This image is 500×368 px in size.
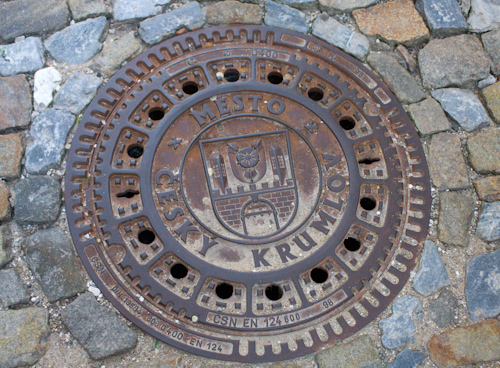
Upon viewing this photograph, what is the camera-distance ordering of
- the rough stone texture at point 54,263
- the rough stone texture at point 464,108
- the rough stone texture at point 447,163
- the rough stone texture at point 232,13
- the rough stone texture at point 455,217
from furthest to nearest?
1. the rough stone texture at point 232,13
2. the rough stone texture at point 464,108
3. the rough stone texture at point 447,163
4. the rough stone texture at point 455,217
5. the rough stone texture at point 54,263

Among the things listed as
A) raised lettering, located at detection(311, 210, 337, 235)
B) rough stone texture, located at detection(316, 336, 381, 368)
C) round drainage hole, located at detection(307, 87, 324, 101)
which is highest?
round drainage hole, located at detection(307, 87, 324, 101)

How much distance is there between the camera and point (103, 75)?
3.06m

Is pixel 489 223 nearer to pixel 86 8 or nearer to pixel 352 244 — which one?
pixel 352 244

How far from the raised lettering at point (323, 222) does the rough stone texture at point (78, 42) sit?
1.89 metres

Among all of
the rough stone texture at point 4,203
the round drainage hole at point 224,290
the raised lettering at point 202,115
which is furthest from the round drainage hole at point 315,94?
the rough stone texture at point 4,203

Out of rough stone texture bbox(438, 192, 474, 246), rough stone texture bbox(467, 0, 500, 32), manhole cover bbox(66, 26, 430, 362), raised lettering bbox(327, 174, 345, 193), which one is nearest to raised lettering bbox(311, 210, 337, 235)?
manhole cover bbox(66, 26, 430, 362)

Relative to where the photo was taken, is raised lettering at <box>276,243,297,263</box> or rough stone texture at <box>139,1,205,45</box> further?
rough stone texture at <box>139,1,205,45</box>

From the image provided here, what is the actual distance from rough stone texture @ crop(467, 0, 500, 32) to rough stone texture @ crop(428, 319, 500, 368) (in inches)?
83.4

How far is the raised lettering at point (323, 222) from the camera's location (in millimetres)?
2832

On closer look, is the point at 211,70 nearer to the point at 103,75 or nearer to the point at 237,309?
the point at 103,75

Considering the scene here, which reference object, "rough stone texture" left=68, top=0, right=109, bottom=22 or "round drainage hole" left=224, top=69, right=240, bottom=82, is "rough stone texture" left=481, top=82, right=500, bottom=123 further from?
"rough stone texture" left=68, top=0, right=109, bottom=22

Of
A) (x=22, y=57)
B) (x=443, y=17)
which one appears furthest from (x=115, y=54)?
(x=443, y=17)

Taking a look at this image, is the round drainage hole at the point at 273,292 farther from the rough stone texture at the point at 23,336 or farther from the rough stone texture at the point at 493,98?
the rough stone texture at the point at 493,98

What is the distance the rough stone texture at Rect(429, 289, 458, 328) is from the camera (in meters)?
2.74
